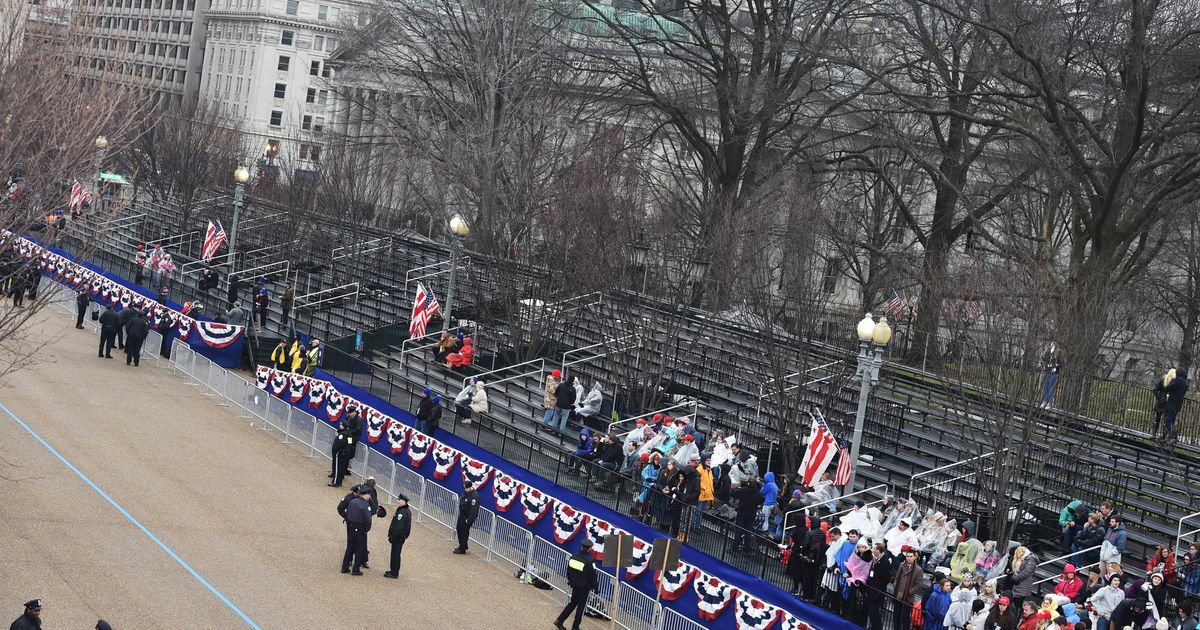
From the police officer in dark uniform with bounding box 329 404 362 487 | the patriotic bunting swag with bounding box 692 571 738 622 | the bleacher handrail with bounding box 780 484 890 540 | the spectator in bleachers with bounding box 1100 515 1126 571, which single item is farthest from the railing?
the spectator in bleachers with bounding box 1100 515 1126 571

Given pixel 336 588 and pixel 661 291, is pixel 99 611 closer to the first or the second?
pixel 336 588

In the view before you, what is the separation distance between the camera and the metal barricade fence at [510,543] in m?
23.5

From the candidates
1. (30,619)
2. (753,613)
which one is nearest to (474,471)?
(753,613)

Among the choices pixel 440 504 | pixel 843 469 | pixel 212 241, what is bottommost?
pixel 440 504

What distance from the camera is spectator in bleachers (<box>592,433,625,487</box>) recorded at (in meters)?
26.3

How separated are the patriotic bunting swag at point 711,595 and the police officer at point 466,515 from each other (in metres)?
4.67

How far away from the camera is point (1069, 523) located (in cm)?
2284

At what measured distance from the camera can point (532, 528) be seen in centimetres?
2444

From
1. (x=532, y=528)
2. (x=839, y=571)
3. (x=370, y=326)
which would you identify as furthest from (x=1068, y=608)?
(x=370, y=326)

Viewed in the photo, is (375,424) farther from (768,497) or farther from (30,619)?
(30,619)

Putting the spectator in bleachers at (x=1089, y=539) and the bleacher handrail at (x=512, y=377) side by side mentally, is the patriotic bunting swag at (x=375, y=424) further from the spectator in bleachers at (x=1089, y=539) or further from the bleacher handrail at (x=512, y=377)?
the spectator in bleachers at (x=1089, y=539)

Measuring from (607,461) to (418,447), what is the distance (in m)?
3.89

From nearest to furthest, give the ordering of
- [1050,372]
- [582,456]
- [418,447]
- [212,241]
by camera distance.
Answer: [1050,372] < [582,456] < [418,447] < [212,241]

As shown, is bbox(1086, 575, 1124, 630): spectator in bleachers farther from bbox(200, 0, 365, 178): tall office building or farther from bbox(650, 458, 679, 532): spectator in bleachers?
bbox(200, 0, 365, 178): tall office building
